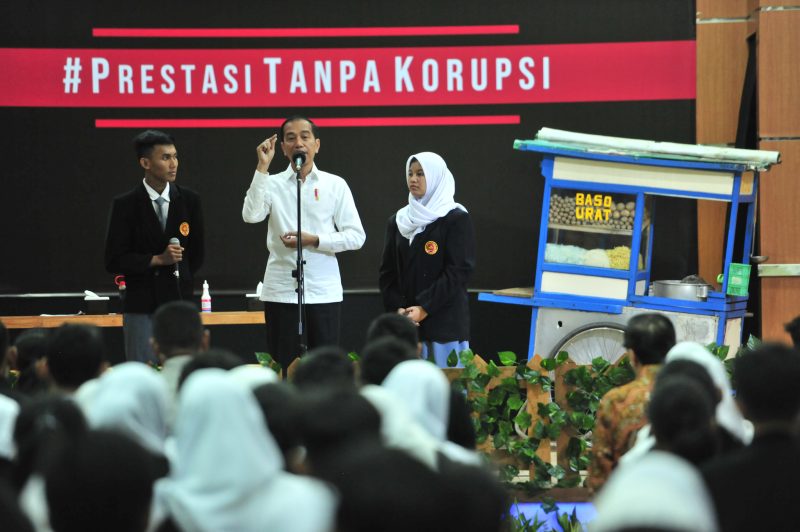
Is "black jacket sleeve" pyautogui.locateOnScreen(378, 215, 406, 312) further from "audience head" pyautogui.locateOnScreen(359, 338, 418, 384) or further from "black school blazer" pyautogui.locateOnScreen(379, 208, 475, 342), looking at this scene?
"audience head" pyautogui.locateOnScreen(359, 338, 418, 384)

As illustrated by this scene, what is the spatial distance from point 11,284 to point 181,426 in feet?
18.4

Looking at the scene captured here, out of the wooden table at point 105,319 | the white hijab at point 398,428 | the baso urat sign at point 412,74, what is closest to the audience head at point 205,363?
the white hijab at point 398,428

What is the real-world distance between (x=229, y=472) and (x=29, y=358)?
1999 millimetres

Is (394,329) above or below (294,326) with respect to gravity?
above

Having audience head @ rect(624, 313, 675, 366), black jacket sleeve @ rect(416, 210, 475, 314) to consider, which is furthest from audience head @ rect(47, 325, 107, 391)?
black jacket sleeve @ rect(416, 210, 475, 314)

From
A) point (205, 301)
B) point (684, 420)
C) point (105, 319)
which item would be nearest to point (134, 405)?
point (684, 420)

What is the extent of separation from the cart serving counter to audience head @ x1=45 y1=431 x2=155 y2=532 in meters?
4.62

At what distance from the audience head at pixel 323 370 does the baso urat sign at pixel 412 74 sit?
4.66 metres

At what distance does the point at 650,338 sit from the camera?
Answer: 3318 mm

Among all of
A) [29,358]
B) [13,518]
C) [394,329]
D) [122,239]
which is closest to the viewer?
[13,518]

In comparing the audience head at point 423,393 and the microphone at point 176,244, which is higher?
the microphone at point 176,244

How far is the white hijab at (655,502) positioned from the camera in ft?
→ 4.43

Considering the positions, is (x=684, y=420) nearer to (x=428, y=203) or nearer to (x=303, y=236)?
(x=303, y=236)

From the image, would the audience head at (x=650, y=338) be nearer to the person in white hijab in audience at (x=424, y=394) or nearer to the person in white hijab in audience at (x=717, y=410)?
the person in white hijab in audience at (x=717, y=410)
